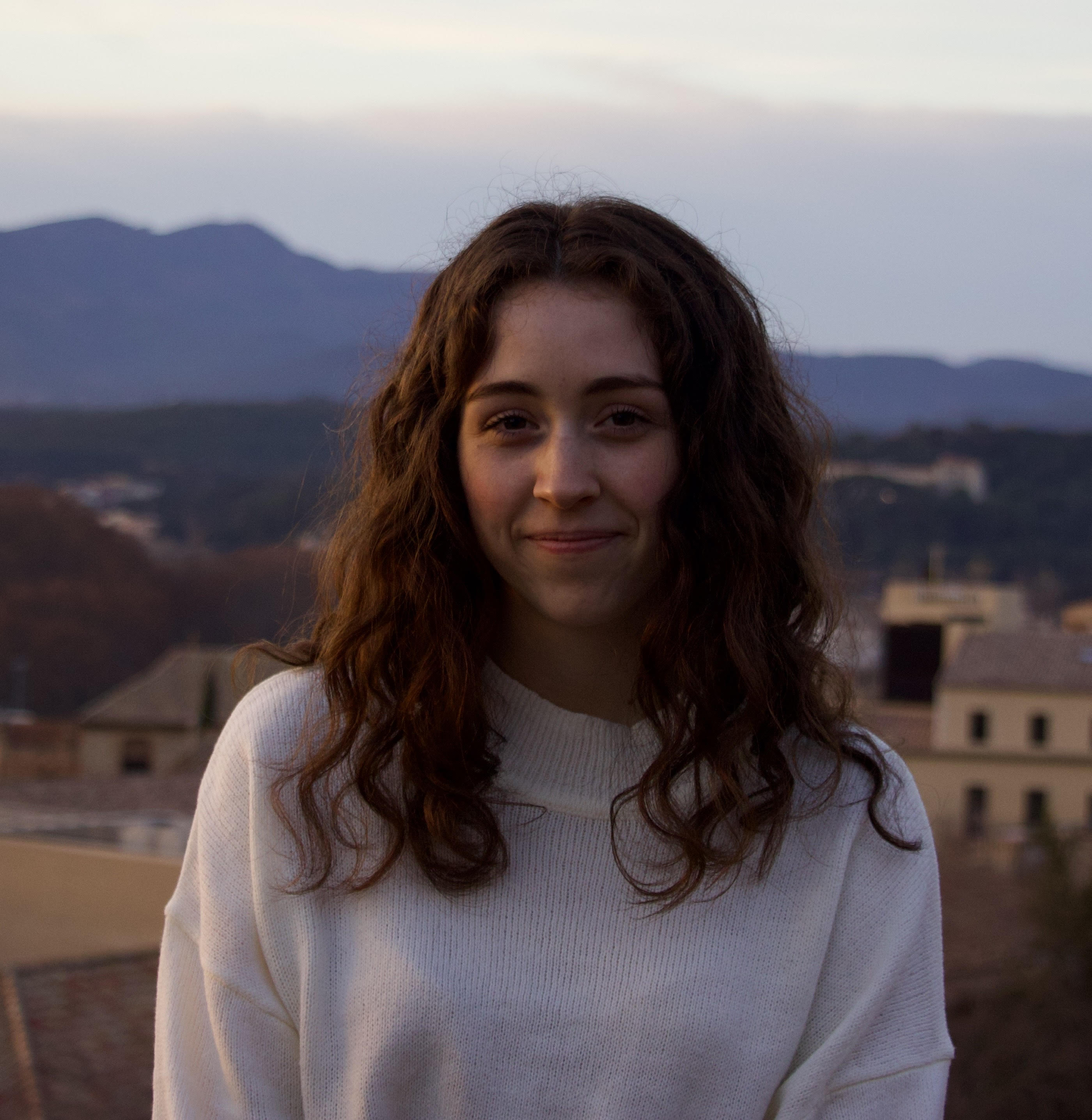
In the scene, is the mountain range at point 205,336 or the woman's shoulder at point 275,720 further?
the mountain range at point 205,336

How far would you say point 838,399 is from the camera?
227 cm

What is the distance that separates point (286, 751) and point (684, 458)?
57 centimetres

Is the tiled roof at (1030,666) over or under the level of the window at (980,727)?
over

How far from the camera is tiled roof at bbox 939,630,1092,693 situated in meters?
23.2

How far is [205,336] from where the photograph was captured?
50938 millimetres

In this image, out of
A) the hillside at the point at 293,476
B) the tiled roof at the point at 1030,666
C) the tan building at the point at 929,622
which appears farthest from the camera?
the hillside at the point at 293,476

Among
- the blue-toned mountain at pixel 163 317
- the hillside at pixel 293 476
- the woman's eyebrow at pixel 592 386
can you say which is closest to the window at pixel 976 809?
the hillside at pixel 293 476

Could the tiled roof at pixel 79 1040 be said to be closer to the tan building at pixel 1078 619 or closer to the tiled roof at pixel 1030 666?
the tiled roof at pixel 1030 666

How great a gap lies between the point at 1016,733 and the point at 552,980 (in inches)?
921

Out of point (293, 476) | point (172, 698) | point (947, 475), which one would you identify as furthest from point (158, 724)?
point (947, 475)

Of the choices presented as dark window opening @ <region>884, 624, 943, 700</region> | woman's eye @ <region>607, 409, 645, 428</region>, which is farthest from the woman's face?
dark window opening @ <region>884, 624, 943, 700</region>

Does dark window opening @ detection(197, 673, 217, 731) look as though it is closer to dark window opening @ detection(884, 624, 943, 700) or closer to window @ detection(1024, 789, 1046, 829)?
dark window opening @ detection(884, 624, 943, 700)

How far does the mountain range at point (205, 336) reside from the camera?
92.6 feet

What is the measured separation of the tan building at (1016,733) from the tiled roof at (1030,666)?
0.01 metres
